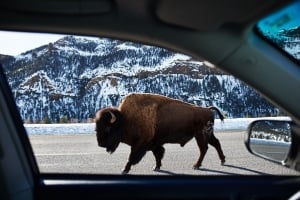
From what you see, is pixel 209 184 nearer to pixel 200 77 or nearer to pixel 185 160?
pixel 185 160

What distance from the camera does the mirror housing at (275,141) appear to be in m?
2.54

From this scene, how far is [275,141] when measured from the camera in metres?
2.93

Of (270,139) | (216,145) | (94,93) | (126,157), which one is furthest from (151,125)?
(94,93)

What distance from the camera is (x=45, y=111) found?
16391mm

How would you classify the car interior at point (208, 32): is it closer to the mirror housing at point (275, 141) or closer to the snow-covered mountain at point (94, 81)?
the mirror housing at point (275, 141)

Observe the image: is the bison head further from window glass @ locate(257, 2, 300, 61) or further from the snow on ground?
the snow on ground

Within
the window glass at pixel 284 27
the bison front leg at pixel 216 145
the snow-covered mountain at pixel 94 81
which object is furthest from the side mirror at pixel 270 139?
the snow-covered mountain at pixel 94 81

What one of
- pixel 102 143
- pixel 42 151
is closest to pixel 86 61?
pixel 42 151

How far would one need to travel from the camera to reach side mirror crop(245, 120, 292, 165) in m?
2.65

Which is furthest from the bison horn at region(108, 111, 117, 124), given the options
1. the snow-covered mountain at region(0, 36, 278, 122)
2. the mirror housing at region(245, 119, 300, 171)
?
the snow-covered mountain at region(0, 36, 278, 122)

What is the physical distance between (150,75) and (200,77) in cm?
200

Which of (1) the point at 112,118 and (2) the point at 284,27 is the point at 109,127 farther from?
(2) the point at 284,27

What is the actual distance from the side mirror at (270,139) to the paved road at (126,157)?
4.27m

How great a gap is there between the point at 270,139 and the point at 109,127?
467 centimetres
